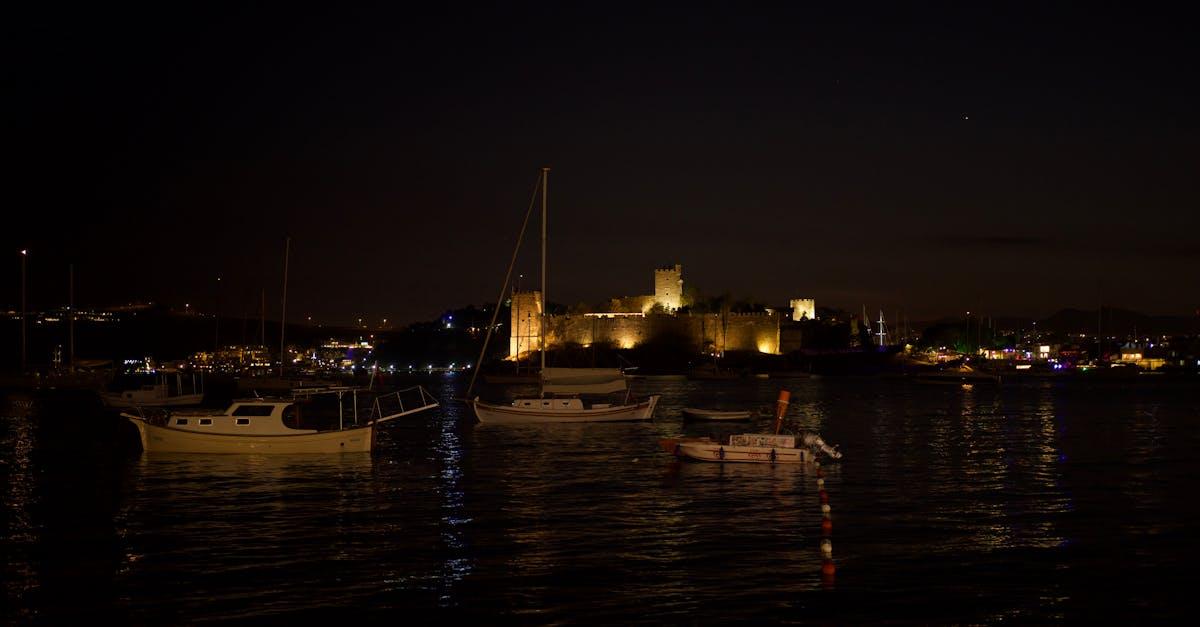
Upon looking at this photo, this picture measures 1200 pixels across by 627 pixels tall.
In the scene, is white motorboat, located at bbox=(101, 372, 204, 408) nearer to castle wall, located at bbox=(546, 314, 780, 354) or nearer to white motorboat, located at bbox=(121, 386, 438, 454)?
white motorboat, located at bbox=(121, 386, 438, 454)

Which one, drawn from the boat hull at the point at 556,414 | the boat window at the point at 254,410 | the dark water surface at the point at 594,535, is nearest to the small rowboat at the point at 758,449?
the dark water surface at the point at 594,535

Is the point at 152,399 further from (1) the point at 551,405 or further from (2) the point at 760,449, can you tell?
(2) the point at 760,449

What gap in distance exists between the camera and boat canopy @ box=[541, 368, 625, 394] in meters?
42.3

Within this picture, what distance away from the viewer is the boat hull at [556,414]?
37750 millimetres

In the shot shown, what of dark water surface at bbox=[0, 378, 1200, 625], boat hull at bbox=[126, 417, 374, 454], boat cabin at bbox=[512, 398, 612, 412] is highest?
boat cabin at bbox=[512, 398, 612, 412]

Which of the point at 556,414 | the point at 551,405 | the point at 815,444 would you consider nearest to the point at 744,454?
the point at 815,444

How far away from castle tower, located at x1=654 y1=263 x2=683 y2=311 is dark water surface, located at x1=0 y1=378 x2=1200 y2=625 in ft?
280

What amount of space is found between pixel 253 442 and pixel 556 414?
13313mm

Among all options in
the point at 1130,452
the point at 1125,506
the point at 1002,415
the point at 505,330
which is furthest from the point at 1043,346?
the point at 1125,506

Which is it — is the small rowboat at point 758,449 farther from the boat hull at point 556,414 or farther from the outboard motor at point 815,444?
the boat hull at point 556,414

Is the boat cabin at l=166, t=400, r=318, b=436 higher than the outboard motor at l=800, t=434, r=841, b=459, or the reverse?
the boat cabin at l=166, t=400, r=318, b=436

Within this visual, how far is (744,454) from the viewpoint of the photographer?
82.1 feet

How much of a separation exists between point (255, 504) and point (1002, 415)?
37009 mm

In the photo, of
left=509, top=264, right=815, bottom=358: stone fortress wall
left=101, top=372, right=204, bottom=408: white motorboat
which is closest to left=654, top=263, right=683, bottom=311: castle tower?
left=509, top=264, right=815, bottom=358: stone fortress wall
